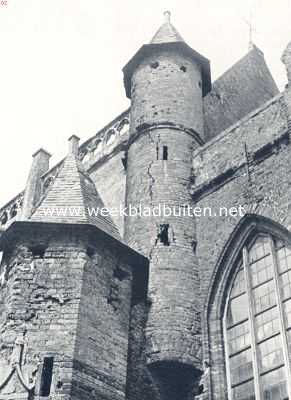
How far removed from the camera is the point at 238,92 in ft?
55.7

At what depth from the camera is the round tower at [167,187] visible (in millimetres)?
10539

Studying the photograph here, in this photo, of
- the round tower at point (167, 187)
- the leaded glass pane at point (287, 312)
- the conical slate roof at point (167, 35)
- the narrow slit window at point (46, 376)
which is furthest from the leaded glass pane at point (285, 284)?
the conical slate roof at point (167, 35)

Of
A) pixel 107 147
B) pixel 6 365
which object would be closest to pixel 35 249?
pixel 6 365

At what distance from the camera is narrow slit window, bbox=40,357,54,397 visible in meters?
9.00

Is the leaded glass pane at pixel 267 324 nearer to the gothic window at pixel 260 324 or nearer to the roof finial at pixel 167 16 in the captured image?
the gothic window at pixel 260 324

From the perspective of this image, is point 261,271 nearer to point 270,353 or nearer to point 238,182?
point 270,353

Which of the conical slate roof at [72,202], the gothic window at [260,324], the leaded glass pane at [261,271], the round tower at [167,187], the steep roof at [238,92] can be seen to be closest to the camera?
the gothic window at [260,324]

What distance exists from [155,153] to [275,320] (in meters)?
4.24

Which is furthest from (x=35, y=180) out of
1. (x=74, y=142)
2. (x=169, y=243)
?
(x=169, y=243)

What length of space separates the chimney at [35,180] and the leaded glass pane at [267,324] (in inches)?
321

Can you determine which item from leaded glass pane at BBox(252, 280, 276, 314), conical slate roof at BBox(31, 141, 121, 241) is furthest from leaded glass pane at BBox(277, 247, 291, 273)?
Result: conical slate roof at BBox(31, 141, 121, 241)

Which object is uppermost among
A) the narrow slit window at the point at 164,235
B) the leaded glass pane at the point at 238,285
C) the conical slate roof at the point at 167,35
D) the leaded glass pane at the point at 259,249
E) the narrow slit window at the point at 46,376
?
the conical slate roof at the point at 167,35

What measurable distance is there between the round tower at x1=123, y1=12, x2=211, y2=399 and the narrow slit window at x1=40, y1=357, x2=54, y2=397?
1752mm

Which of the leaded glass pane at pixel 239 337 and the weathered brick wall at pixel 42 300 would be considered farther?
the leaded glass pane at pixel 239 337
